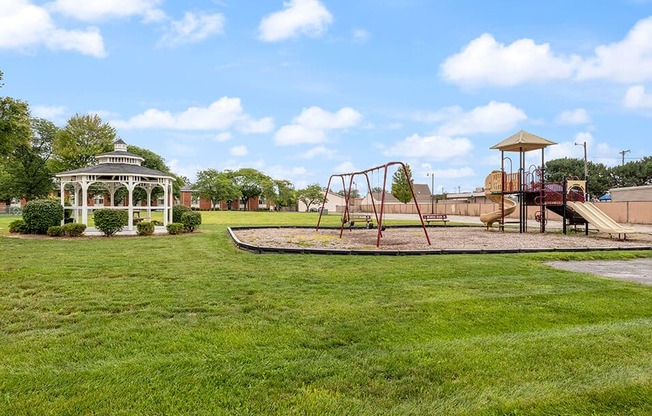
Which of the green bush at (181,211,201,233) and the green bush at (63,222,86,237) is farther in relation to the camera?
the green bush at (181,211,201,233)

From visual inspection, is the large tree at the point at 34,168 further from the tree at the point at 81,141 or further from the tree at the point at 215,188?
the tree at the point at 215,188

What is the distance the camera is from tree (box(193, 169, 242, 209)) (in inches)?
2712

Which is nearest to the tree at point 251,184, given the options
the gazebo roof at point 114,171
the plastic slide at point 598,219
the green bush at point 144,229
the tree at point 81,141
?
the tree at point 81,141

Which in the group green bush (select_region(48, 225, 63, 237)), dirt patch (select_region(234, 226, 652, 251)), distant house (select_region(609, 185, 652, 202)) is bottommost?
dirt patch (select_region(234, 226, 652, 251))

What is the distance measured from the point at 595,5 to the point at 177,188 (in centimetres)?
4527

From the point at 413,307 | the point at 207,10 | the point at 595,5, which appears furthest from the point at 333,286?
the point at 595,5

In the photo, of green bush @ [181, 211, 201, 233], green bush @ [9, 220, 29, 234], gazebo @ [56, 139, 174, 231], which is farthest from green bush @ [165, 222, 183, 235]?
green bush @ [9, 220, 29, 234]

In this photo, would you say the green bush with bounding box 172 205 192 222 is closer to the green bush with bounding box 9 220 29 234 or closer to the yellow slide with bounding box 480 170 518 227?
the green bush with bounding box 9 220 29 234

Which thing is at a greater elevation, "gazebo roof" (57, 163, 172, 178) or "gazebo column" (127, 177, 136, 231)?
"gazebo roof" (57, 163, 172, 178)

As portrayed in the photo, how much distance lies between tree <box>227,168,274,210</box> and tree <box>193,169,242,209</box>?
98.5 inches

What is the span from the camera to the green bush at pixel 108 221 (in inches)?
557

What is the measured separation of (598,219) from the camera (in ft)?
48.4

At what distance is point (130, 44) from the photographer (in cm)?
1348

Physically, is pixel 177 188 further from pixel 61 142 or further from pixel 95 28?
pixel 95 28
